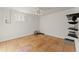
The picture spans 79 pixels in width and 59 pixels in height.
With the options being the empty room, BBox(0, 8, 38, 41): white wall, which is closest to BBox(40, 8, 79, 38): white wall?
the empty room

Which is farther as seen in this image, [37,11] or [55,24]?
[55,24]

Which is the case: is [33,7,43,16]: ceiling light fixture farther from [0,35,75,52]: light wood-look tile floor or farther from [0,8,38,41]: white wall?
[0,35,75,52]: light wood-look tile floor

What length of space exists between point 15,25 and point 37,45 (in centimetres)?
36

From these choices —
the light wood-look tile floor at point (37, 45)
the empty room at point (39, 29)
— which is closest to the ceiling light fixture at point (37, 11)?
the empty room at point (39, 29)

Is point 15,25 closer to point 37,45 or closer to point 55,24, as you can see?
point 37,45

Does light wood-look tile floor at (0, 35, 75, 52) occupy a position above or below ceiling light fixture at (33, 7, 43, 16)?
below

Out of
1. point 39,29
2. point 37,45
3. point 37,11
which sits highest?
point 37,11

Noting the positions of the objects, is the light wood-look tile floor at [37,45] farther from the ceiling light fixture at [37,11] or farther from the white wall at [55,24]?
the ceiling light fixture at [37,11]

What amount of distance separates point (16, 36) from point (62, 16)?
60 centimetres

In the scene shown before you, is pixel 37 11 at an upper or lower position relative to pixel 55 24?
upper

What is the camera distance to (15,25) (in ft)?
2.95

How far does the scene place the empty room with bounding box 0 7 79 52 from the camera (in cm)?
85

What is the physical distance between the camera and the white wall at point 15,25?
2.79ft

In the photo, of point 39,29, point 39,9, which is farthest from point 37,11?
point 39,29
